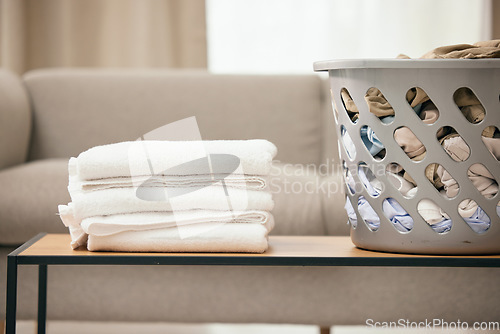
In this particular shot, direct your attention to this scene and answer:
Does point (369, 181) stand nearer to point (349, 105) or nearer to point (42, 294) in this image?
point (349, 105)

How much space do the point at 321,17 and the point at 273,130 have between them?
1.08 metres

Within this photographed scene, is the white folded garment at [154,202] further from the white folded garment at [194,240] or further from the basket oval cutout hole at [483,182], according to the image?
the basket oval cutout hole at [483,182]

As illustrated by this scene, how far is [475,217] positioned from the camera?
72 centimetres

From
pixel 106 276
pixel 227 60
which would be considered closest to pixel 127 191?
pixel 106 276

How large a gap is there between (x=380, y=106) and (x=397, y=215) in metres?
0.13

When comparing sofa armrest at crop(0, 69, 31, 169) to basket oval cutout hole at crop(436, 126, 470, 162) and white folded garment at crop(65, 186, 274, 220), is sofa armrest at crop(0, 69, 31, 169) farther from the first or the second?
basket oval cutout hole at crop(436, 126, 470, 162)

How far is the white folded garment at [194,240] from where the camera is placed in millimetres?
740

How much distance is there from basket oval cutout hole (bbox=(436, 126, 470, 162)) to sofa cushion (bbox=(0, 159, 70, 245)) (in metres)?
0.88

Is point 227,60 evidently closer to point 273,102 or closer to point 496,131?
point 273,102

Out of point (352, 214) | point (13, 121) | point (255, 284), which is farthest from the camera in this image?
point (13, 121)

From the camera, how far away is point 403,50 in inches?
106

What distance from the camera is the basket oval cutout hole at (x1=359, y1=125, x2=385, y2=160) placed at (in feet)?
2.42

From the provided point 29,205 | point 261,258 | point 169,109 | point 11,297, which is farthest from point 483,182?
point 169,109

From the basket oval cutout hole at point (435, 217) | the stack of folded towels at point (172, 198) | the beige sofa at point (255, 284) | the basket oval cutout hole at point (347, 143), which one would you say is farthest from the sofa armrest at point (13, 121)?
the basket oval cutout hole at point (435, 217)
